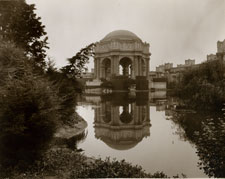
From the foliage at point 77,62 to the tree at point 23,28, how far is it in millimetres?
1473

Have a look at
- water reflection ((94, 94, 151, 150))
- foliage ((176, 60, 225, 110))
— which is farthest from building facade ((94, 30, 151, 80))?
water reflection ((94, 94, 151, 150))

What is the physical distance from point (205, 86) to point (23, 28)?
1586 centimetres

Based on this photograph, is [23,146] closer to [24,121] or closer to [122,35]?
[24,121]

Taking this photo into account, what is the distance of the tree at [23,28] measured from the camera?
12.9 meters

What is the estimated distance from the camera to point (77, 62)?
43.3ft

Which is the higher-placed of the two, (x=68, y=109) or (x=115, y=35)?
(x=115, y=35)

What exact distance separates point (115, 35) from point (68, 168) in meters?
66.8

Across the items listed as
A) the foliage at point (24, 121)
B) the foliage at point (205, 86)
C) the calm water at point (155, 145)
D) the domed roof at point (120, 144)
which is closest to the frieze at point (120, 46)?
the foliage at point (205, 86)

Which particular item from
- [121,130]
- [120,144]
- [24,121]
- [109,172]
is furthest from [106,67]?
[109,172]

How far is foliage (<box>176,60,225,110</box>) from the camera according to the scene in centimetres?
2075

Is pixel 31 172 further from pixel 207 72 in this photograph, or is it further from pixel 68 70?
pixel 207 72

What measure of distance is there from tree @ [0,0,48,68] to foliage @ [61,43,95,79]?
147 centimetres

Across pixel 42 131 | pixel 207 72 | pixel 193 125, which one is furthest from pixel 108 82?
pixel 42 131

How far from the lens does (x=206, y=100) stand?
69.8ft
